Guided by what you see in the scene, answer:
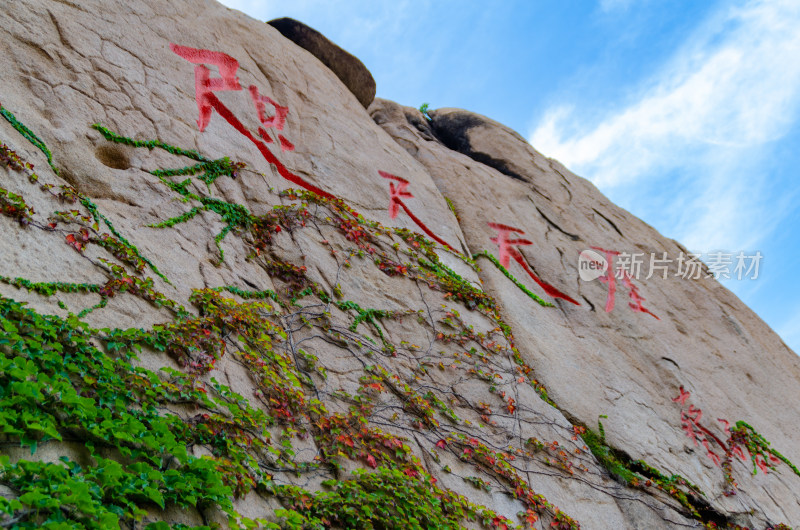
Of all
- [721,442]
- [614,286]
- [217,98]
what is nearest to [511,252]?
[614,286]

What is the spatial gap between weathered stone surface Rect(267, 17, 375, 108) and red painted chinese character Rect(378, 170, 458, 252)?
121 inches

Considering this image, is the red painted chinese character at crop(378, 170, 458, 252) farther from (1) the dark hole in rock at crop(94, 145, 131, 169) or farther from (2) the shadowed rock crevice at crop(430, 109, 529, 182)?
(2) the shadowed rock crevice at crop(430, 109, 529, 182)

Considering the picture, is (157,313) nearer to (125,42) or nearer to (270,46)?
(125,42)

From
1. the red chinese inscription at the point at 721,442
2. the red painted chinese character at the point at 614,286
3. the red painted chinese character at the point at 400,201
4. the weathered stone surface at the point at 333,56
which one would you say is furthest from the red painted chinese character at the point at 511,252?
the weathered stone surface at the point at 333,56

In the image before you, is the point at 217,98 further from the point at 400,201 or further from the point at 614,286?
the point at 614,286

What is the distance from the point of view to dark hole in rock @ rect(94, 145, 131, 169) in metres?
4.35

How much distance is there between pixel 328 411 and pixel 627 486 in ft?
9.30

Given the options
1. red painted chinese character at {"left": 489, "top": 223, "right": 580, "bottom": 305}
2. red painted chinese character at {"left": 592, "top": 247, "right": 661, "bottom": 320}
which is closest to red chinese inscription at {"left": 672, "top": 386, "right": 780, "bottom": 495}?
red painted chinese character at {"left": 592, "top": 247, "right": 661, "bottom": 320}

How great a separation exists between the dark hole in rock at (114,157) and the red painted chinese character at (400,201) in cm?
266

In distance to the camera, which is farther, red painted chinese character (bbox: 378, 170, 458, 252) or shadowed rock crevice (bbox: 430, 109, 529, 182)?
shadowed rock crevice (bbox: 430, 109, 529, 182)

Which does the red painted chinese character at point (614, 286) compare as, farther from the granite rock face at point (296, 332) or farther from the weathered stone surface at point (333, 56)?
the weathered stone surface at point (333, 56)

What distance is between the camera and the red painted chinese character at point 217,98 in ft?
18.1

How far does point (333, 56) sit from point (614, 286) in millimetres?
5392

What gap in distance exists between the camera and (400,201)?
647cm
